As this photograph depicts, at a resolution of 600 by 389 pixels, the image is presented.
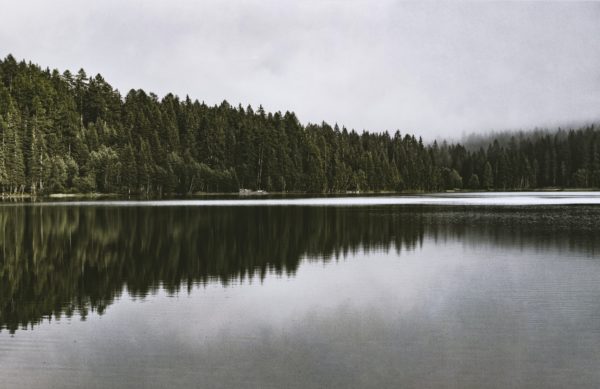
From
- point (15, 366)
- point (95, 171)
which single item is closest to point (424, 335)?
point (15, 366)

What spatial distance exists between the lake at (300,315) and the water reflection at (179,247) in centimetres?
16

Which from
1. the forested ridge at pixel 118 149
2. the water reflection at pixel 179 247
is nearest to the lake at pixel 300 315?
the water reflection at pixel 179 247

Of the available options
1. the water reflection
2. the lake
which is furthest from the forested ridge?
the lake

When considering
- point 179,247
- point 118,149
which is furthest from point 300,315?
point 118,149

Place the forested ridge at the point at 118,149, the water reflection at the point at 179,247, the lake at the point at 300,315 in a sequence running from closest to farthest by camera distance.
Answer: the lake at the point at 300,315 → the water reflection at the point at 179,247 → the forested ridge at the point at 118,149

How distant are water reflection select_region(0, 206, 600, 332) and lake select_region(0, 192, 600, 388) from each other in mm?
157

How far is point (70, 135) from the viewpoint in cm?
→ 15862

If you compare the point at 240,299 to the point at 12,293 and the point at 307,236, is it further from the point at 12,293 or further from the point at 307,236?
the point at 307,236

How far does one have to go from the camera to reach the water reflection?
20641 mm

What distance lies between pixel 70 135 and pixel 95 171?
66.4 ft

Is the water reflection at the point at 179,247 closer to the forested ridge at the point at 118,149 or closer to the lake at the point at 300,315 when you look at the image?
the lake at the point at 300,315

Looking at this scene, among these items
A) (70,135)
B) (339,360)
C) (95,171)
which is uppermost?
(70,135)

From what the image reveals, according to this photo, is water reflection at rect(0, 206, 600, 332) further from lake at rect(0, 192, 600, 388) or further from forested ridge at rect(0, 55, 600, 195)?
forested ridge at rect(0, 55, 600, 195)

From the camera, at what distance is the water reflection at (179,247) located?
20.6m
